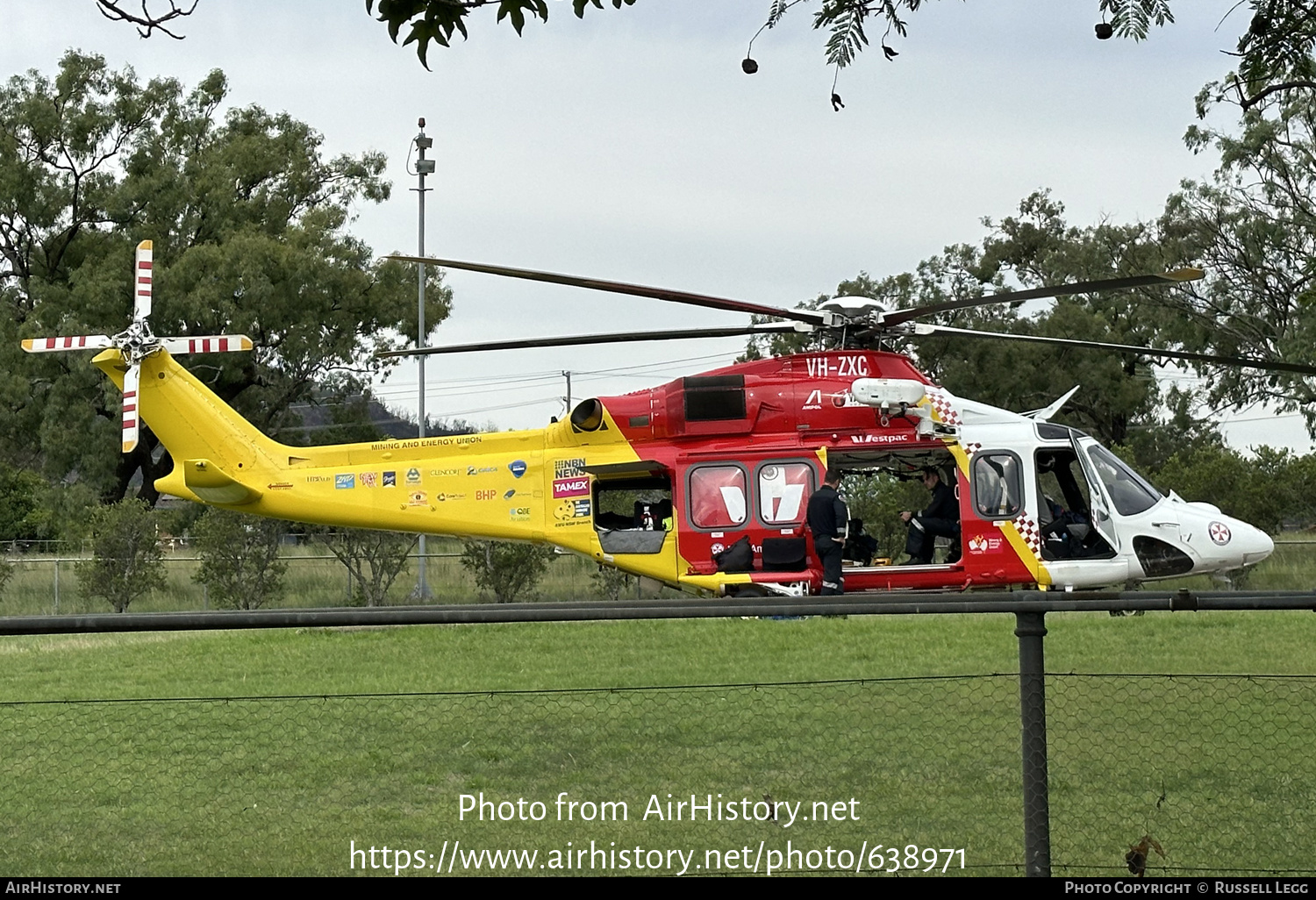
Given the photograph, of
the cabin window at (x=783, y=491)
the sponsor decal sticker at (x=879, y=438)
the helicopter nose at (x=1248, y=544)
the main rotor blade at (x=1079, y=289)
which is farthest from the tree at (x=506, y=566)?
the helicopter nose at (x=1248, y=544)

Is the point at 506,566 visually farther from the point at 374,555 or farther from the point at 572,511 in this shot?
the point at 572,511

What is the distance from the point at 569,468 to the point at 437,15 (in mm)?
8697

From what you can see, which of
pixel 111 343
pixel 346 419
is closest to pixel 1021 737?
pixel 111 343

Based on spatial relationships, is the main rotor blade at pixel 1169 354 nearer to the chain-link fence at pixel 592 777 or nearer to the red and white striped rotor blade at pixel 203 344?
the chain-link fence at pixel 592 777

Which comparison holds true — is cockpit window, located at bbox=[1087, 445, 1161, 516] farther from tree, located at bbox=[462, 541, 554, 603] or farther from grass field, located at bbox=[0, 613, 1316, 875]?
tree, located at bbox=[462, 541, 554, 603]

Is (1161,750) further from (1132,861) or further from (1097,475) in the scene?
(1097,475)

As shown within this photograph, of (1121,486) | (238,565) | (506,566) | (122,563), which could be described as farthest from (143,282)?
(1121,486)

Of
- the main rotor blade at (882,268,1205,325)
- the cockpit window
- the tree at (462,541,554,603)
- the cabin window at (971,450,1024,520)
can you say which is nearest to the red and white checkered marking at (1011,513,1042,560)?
the cabin window at (971,450,1024,520)

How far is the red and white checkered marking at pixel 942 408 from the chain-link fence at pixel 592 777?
8536 mm

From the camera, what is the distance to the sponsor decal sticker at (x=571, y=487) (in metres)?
13.9

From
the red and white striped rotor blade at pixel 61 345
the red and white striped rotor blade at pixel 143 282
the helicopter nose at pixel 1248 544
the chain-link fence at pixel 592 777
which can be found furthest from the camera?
the red and white striped rotor blade at pixel 143 282

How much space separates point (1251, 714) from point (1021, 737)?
0.90m

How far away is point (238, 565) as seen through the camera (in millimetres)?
23297

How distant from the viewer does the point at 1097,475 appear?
44.7 ft
